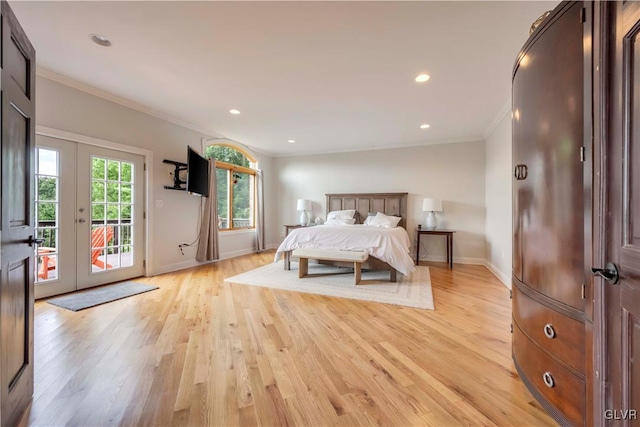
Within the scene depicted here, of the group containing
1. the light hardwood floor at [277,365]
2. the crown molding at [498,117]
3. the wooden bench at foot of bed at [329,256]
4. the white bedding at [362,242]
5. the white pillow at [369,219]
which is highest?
the crown molding at [498,117]

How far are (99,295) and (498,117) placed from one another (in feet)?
19.6

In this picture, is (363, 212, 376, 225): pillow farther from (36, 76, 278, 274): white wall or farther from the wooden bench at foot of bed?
(36, 76, 278, 274): white wall

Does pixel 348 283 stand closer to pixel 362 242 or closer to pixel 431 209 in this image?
pixel 362 242

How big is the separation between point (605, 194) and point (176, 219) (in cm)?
496

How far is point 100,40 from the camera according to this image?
230 centimetres

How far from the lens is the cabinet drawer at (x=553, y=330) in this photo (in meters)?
1.14

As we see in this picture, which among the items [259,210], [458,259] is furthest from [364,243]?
[259,210]

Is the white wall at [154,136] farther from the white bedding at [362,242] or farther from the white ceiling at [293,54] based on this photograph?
the white bedding at [362,242]

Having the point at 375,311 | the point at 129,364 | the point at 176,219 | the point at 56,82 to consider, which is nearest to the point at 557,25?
the point at 375,311

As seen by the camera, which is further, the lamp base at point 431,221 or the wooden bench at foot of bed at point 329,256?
the lamp base at point 431,221

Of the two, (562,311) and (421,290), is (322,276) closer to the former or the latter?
(421,290)

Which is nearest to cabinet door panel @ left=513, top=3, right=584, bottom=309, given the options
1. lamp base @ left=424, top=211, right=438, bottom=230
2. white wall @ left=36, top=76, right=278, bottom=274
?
lamp base @ left=424, top=211, right=438, bottom=230

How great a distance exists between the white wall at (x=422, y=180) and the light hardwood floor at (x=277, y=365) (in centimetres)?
258

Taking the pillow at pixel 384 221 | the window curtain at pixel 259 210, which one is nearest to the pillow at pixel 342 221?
the pillow at pixel 384 221
